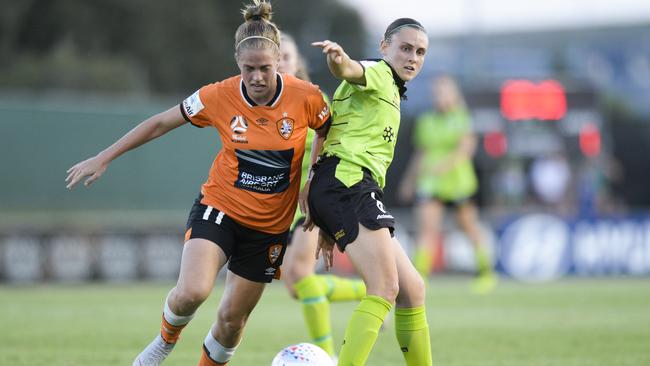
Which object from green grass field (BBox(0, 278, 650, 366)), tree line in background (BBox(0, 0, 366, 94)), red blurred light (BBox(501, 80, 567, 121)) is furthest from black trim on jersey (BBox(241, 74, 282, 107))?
tree line in background (BBox(0, 0, 366, 94))

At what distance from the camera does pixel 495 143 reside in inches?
779

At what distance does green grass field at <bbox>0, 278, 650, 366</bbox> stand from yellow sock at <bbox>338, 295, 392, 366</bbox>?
188 centimetres

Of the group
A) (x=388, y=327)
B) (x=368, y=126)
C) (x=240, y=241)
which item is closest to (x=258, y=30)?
(x=368, y=126)

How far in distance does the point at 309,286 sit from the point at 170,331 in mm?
1634

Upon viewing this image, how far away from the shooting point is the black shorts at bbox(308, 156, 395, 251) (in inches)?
219

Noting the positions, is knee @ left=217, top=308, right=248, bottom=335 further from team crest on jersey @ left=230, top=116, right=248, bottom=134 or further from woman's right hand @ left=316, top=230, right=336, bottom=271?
team crest on jersey @ left=230, top=116, right=248, bottom=134

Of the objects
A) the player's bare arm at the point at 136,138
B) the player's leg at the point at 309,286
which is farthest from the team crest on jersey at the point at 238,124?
the player's leg at the point at 309,286

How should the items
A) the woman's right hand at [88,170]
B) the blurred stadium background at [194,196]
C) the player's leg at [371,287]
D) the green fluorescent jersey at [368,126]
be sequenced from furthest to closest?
the blurred stadium background at [194,196], the woman's right hand at [88,170], the green fluorescent jersey at [368,126], the player's leg at [371,287]

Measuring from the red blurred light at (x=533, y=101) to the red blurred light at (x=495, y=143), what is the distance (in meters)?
0.37

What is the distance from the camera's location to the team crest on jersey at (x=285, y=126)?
5.87 meters

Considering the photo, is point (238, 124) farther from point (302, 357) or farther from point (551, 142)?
point (551, 142)

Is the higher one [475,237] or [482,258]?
[475,237]

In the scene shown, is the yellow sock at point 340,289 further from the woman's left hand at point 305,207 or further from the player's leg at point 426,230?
the player's leg at point 426,230

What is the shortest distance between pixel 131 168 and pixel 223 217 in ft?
40.7
